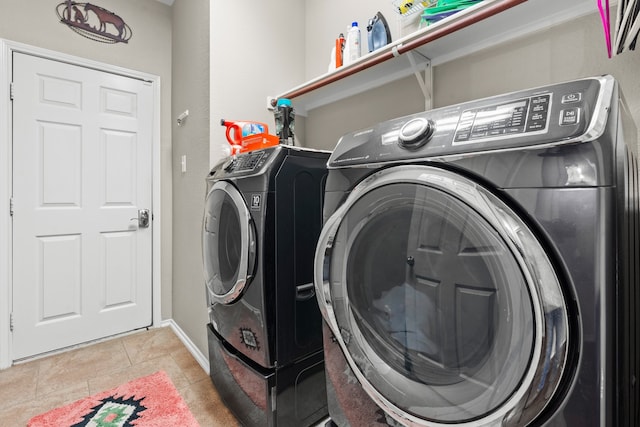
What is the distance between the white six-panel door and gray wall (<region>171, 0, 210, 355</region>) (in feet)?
1.00

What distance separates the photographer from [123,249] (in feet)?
7.98

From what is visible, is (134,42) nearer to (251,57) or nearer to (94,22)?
(94,22)

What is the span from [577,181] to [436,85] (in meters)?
1.19

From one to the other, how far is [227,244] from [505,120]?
119 cm

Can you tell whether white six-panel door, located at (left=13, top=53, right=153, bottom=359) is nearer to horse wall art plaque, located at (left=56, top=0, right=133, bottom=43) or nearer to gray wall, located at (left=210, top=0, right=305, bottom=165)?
horse wall art plaque, located at (left=56, top=0, right=133, bottom=43)

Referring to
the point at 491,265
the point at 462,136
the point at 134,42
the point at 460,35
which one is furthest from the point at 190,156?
the point at 491,265

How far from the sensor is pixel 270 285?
1174 mm

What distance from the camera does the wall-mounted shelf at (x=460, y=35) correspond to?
43.0 inches

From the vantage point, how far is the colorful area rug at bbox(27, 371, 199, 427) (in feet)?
4.62

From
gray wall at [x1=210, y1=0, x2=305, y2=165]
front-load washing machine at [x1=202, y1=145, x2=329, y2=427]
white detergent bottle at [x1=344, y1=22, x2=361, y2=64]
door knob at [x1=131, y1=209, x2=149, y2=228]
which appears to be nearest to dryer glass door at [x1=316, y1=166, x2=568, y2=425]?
front-load washing machine at [x1=202, y1=145, x2=329, y2=427]

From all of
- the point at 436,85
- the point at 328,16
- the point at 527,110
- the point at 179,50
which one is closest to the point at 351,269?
the point at 527,110

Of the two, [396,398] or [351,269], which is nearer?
[396,398]

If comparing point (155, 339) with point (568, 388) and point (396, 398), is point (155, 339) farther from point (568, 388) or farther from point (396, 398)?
point (568, 388)

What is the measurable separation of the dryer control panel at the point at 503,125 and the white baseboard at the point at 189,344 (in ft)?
5.75
